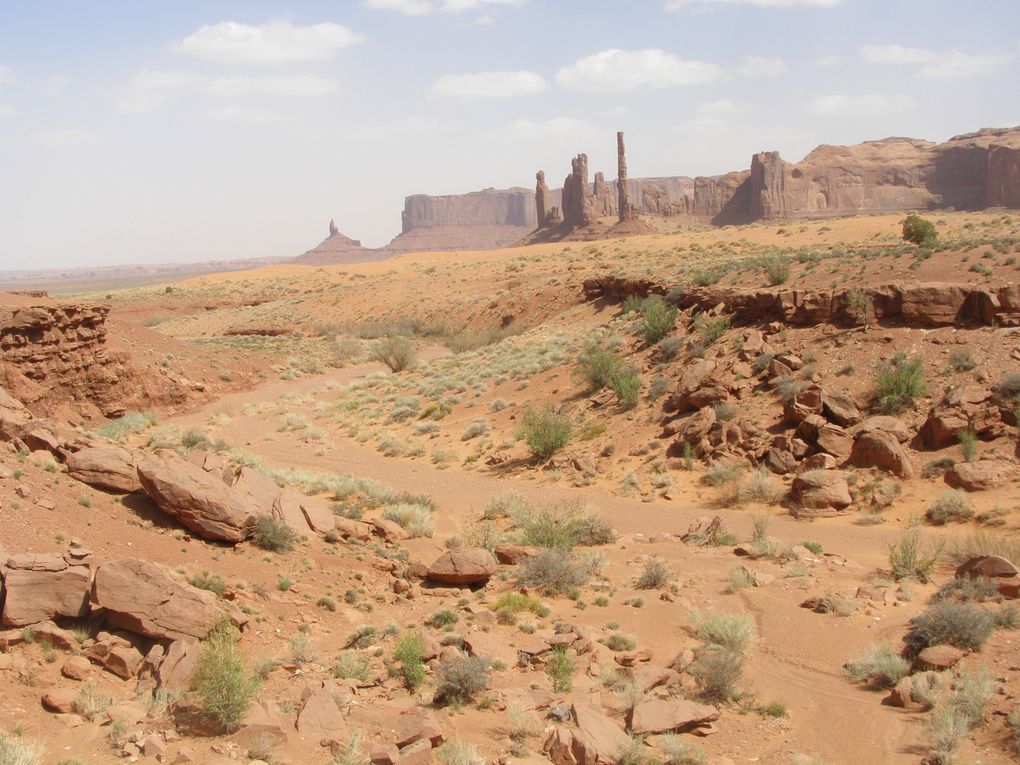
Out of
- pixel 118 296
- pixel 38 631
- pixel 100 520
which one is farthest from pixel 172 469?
pixel 118 296

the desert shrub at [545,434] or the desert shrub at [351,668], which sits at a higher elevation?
the desert shrub at [545,434]

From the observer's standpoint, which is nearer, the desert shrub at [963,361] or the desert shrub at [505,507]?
the desert shrub at [505,507]

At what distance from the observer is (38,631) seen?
7180mm

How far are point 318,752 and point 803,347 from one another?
15915 millimetres

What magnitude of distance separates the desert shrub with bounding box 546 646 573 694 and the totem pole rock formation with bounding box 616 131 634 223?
82.3 meters

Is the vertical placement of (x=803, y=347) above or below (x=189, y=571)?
above

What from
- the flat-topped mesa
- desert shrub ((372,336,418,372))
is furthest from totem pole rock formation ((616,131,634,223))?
desert shrub ((372,336,418,372))

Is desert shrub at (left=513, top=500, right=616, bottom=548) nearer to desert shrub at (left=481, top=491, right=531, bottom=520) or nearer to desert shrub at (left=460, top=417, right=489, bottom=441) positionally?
desert shrub at (left=481, top=491, right=531, bottom=520)

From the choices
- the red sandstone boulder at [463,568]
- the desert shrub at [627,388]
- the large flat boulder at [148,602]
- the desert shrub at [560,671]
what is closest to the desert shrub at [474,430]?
the desert shrub at [627,388]

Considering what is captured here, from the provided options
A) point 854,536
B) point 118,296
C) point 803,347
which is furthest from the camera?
point 118,296

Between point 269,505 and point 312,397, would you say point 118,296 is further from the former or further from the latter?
point 269,505

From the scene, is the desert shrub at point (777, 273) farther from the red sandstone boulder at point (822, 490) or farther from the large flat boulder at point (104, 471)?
the large flat boulder at point (104, 471)

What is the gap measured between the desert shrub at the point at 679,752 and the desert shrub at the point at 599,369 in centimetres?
1511

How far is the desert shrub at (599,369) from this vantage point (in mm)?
21859
